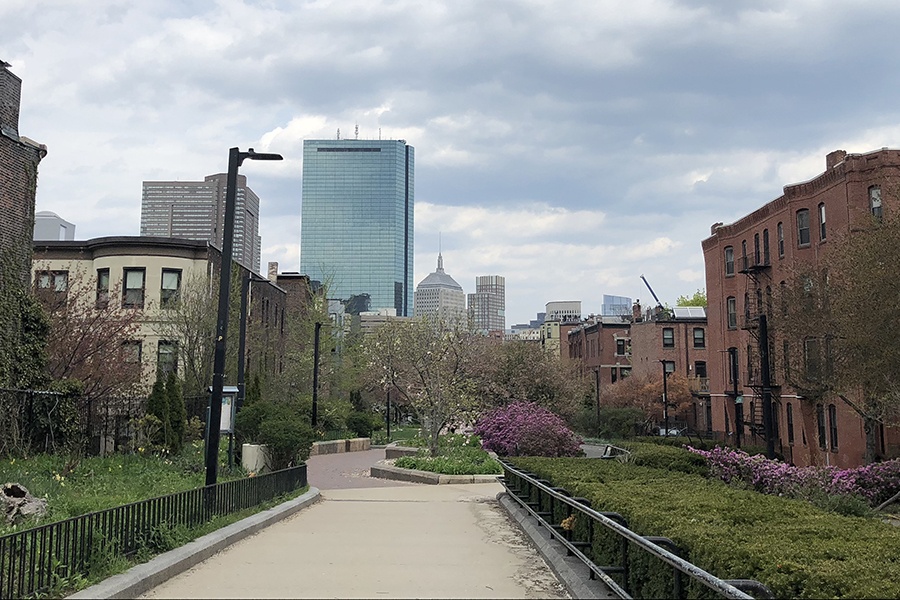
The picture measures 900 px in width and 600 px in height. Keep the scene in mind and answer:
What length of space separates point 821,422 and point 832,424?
1388 mm

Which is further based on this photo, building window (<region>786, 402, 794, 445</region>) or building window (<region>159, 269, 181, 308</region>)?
building window (<region>786, 402, 794, 445</region>)

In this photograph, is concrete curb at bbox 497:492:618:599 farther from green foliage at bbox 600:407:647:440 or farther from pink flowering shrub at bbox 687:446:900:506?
green foliage at bbox 600:407:647:440

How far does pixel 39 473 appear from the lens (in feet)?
51.4

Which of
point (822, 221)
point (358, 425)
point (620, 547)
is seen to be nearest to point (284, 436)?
point (620, 547)

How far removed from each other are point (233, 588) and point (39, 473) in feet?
29.8

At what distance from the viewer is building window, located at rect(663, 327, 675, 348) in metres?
70.2

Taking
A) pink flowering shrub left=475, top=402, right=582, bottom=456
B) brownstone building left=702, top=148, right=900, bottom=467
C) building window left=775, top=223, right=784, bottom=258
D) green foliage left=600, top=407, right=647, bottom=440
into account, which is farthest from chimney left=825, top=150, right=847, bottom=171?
green foliage left=600, top=407, right=647, bottom=440

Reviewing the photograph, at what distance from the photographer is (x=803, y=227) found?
37.9 metres

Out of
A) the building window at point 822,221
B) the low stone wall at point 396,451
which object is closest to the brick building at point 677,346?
the building window at point 822,221

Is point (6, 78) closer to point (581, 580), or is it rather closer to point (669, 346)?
point (581, 580)

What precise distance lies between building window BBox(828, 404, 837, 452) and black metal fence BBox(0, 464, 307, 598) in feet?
96.9

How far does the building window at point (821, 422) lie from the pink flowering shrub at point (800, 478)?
16445 millimetres

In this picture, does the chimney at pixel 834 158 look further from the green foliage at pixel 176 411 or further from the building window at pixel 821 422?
the green foliage at pixel 176 411

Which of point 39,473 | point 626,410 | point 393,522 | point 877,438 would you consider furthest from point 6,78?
point 626,410
